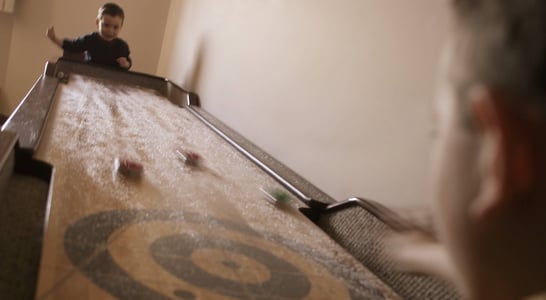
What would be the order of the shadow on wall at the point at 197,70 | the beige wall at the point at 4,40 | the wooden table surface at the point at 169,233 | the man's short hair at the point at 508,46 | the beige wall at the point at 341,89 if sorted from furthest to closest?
the beige wall at the point at 4,40
the shadow on wall at the point at 197,70
the beige wall at the point at 341,89
the wooden table surface at the point at 169,233
the man's short hair at the point at 508,46

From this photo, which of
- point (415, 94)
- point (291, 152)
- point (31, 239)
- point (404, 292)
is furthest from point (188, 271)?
point (291, 152)

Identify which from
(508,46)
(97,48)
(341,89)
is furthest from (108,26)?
→ (508,46)

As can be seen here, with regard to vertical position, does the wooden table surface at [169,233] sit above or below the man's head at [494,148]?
below

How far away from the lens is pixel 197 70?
2.94m

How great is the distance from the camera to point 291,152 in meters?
1.69

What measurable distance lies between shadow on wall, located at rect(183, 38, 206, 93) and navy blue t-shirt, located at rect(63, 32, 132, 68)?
1.37ft

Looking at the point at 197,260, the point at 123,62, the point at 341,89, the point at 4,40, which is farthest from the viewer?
the point at 4,40

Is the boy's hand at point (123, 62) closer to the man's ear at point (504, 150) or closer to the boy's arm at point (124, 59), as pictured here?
the boy's arm at point (124, 59)

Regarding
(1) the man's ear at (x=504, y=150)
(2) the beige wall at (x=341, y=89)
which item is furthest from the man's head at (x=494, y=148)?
(2) the beige wall at (x=341, y=89)

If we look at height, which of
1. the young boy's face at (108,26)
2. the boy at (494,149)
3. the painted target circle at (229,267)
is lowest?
the painted target circle at (229,267)

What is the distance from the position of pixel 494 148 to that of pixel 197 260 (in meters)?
0.55

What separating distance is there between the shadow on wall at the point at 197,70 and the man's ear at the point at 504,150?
2581 millimetres

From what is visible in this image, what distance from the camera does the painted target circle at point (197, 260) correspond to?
2.29ft

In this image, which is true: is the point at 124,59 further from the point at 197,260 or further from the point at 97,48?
the point at 197,260
